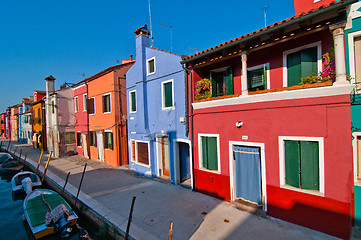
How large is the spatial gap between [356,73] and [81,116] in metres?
22.0

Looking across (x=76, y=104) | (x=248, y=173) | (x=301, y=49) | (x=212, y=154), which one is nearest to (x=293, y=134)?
(x=248, y=173)

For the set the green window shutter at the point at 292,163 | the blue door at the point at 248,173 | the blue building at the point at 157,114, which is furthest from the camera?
the blue building at the point at 157,114

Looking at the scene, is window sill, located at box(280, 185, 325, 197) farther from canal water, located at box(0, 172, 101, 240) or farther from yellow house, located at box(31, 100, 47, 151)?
yellow house, located at box(31, 100, 47, 151)

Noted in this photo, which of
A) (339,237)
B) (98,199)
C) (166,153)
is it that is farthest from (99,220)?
(339,237)

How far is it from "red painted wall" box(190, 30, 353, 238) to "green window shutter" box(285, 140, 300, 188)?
28 cm

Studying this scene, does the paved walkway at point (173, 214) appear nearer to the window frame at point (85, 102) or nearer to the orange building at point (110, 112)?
the orange building at point (110, 112)

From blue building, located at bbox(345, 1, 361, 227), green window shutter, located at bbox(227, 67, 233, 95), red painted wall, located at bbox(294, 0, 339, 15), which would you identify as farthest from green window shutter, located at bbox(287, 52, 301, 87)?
green window shutter, located at bbox(227, 67, 233, 95)

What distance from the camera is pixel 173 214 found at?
23.2ft

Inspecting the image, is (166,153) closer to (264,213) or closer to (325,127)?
(264,213)

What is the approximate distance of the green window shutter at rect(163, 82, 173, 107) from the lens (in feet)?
33.7

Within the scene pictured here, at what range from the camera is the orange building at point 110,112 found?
14797 mm

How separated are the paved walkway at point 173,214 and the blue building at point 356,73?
1937 mm

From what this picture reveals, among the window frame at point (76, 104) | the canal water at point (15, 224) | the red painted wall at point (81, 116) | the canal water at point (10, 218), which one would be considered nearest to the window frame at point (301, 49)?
the canal water at point (15, 224)

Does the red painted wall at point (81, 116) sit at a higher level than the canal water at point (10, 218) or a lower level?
higher
